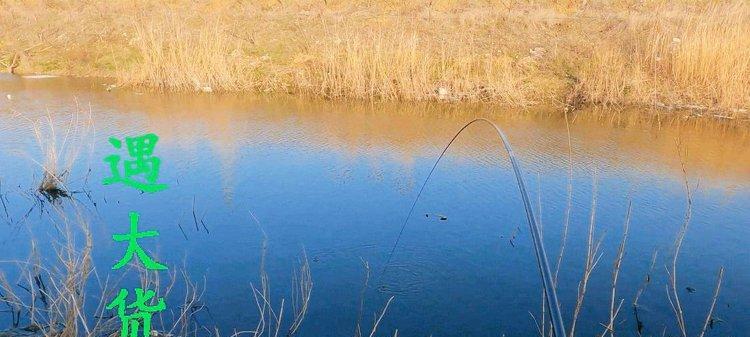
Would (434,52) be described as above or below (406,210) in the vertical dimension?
above

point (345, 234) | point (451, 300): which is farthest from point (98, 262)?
point (451, 300)

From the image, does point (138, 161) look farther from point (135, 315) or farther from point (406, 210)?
point (406, 210)

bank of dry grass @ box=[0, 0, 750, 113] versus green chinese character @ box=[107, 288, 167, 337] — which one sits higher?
bank of dry grass @ box=[0, 0, 750, 113]

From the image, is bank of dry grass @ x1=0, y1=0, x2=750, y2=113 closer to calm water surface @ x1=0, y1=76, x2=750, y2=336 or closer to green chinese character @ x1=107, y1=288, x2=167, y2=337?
calm water surface @ x1=0, y1=76, x2=750, y2=336

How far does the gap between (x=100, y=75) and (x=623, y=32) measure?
6.55 m

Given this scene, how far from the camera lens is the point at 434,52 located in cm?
696

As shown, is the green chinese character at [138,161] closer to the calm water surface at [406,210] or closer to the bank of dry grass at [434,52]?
the calm water surface at [406,210]

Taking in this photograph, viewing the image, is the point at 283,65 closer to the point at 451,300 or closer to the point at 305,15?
the point at 305,15

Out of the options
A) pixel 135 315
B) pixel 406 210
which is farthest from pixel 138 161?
pixel 406 210

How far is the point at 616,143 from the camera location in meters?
4.72

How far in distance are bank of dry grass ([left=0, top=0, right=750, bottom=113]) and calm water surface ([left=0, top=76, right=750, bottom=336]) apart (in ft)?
2.63

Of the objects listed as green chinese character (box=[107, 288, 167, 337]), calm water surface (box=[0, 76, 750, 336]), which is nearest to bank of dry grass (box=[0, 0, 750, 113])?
calm water surface (box=[0, 76, 750, 336])

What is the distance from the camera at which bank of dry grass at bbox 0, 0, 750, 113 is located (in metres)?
6.00

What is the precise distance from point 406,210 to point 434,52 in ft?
13.1
